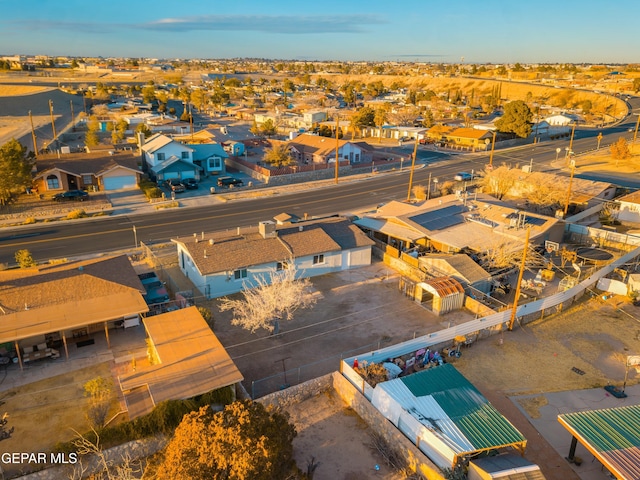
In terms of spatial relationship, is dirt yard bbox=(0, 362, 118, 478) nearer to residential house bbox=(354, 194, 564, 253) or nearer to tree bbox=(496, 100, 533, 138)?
residential house bbox=(354, 194, 564, 253)

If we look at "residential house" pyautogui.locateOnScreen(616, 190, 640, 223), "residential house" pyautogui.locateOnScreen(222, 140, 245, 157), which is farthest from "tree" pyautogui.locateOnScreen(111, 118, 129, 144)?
"residential house" pyautogui.locateOnScreen(616, 190, 640, 223)

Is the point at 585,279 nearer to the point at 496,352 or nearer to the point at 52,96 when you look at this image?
the point at 496,352

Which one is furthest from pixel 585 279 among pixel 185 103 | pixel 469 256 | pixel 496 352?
pixel 185 103

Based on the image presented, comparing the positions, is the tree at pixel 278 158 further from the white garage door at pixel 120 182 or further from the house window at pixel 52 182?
the house window at pixel 52 182

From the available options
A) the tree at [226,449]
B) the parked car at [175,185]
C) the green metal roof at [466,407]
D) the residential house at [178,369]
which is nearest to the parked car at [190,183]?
the parked car at [175,185]

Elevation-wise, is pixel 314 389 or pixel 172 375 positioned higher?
pixel 172 375

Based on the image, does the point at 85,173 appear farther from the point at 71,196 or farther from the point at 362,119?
the point at 362,119
